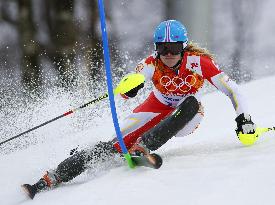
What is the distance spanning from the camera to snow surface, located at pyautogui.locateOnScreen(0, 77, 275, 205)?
2162 millimetres

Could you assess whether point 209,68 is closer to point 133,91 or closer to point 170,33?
point 170,33

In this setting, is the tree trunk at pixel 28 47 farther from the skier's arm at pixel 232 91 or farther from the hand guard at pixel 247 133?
the hand guard at pixel 247 133

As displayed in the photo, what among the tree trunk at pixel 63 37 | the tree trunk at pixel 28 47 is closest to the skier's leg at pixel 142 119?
the tree trunk at pixel 28 47

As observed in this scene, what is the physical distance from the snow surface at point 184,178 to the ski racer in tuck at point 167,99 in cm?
9

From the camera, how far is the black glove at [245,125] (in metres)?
2.99

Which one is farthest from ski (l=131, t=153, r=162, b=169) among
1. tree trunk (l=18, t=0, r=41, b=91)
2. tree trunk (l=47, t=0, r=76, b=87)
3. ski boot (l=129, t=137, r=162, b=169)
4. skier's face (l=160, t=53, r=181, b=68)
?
tree trunk (l=47, t=0, r=76, b=87)

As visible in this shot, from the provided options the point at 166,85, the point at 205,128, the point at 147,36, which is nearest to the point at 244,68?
the point at 147,36

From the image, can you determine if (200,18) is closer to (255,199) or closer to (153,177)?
(153,177)

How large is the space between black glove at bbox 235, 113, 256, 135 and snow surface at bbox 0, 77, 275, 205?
0.09m

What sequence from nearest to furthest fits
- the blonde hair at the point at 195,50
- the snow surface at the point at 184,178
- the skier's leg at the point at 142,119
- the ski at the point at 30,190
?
the snow surface at the point at 184,178 < the ski at the point at 30,190 < the blonde hair at the point at 195,50 < the skier's leg at the point at 142,119

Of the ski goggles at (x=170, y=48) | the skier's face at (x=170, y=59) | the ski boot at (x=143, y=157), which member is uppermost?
the ski goggles at (x=170, y=48)

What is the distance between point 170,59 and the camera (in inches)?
124

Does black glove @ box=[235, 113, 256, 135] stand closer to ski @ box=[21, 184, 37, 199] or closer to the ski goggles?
the ski goggles

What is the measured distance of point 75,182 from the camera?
3.11 meters
